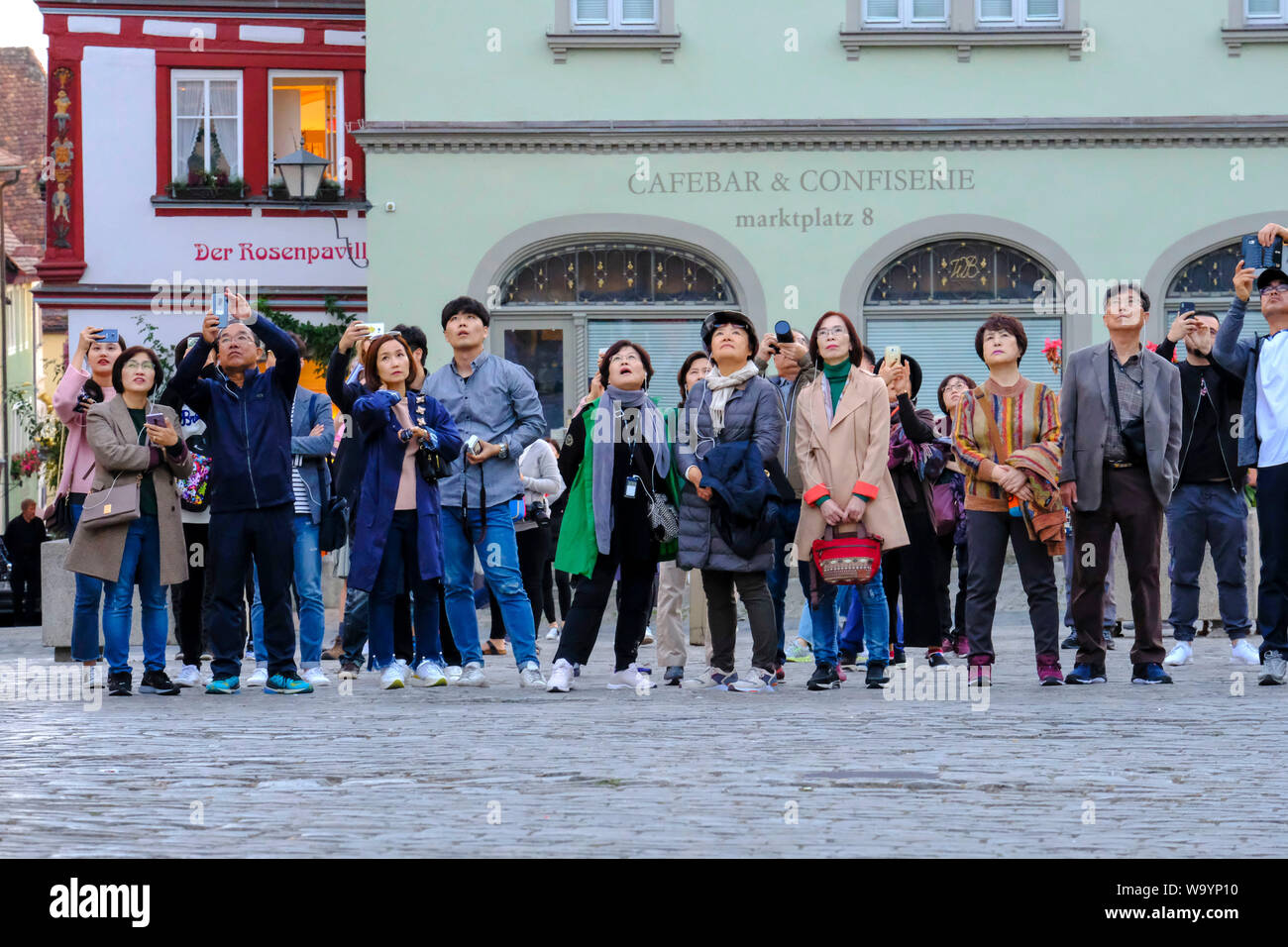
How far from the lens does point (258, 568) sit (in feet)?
33.6

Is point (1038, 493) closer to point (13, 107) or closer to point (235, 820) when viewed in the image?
point (235, 820)

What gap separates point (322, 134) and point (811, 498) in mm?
15522

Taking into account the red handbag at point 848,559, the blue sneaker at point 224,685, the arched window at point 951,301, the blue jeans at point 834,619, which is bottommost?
the blue sneaker at point 224,685

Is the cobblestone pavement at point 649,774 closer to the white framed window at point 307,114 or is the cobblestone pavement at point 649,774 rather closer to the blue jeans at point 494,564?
the blue jeans at point 494,564

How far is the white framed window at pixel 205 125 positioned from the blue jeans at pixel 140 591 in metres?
14.2

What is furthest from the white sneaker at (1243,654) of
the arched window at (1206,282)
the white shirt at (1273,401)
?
the arched window at (1206,282)

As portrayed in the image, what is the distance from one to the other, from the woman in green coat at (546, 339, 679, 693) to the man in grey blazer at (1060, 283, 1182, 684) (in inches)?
84.9

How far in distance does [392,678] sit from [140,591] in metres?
1.41

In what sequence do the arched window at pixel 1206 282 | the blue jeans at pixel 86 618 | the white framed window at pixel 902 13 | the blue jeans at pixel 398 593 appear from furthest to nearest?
the arched window at pixel 1206 282
the white framed window at pixel 902 13
the blue jeans at pixel 86 618
the blue jeans at pixel 398 593

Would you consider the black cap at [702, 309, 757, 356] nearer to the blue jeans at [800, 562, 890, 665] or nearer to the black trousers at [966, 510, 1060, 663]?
the blue jeans at [800, 562, 890, 665]

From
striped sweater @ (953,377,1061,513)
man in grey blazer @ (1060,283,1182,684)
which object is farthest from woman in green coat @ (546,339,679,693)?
man in grey blazer @ (1060,283,1182,684)

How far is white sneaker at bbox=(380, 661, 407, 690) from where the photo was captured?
34.0 feet

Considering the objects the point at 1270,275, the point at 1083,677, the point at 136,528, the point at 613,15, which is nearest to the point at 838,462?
the point at 1083,677

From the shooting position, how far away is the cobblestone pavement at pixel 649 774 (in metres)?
5.50
